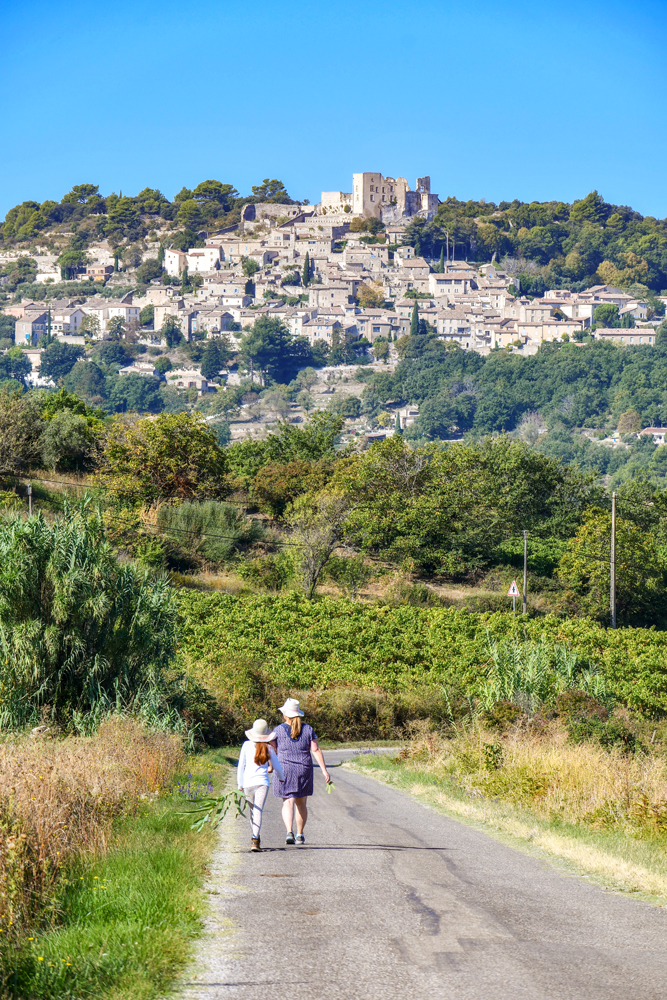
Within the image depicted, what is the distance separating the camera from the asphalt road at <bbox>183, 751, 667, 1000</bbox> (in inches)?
212

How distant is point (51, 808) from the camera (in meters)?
7.50

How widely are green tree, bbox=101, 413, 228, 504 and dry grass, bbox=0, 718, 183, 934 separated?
3686 cm

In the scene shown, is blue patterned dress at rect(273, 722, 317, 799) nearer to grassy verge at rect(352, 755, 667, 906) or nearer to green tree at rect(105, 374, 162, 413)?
grassy verge at rect(352, 755, 667, 906)

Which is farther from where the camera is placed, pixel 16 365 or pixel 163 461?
pixel 16 365

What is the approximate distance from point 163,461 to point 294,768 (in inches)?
1550

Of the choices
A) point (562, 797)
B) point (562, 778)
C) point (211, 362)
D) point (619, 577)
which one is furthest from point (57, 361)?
point (562, 797)

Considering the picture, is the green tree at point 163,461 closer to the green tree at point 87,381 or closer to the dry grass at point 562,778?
the dry grass at point 562,778

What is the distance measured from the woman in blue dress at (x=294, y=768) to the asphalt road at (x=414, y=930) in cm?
25

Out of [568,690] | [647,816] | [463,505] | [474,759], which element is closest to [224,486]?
[463,505]

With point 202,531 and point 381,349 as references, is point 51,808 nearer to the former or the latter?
point 202,531

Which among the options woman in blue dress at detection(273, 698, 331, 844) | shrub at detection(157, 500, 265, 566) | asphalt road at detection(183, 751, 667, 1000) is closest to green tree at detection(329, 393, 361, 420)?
shrub at detection(157, 500, 265, 566)

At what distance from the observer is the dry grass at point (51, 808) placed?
665 centimetres

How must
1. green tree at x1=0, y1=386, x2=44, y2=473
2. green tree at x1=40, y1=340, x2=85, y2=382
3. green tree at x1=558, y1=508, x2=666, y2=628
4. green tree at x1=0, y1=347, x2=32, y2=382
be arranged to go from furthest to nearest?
→ green tree at x1=0, y1=347, x2=32, y2=382 → green tree at x1=40, y1=340, x2=85, y2=382 → green tree at x1=558, y1=508, x2=666, y2=628 → green tree at x1=0, y1=386, x2=44, y2=473

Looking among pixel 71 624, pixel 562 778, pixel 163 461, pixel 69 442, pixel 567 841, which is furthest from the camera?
pixel 69 442
